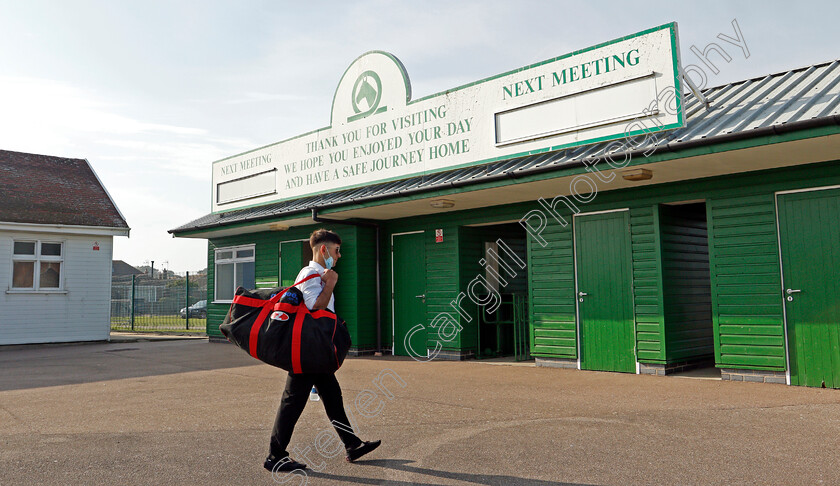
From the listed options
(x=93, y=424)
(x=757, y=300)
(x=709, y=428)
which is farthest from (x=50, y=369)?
(x=757, y=300)

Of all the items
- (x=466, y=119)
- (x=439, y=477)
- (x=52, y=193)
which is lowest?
(x=439, y=477)

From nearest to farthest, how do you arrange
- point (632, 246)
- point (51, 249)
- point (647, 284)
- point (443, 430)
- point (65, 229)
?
point (443, 430), point (647, 284), point (632, 246), point (65, 229), point (51, 249)

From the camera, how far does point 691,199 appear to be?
8.30 meters

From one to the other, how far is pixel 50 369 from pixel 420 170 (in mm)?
6759

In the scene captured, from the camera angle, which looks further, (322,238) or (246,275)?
(246,275)

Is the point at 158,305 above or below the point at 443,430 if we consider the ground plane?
above

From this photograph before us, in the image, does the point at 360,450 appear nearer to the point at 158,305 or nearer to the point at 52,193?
the point at 52,193

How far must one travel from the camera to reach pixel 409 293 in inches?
460

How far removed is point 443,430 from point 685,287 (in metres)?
5.19

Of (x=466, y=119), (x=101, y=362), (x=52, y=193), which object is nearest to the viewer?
(x=466, y=119)

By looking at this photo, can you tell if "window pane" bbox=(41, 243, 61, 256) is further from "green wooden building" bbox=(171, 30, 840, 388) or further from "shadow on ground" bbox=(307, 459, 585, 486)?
"shadow on ground" bbox=(307, 459, 585, 486)

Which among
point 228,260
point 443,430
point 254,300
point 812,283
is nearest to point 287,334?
point 254,300

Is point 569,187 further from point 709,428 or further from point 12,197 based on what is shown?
point 12,197

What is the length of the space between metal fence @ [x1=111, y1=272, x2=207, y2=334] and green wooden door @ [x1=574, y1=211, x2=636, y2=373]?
1477 cm
